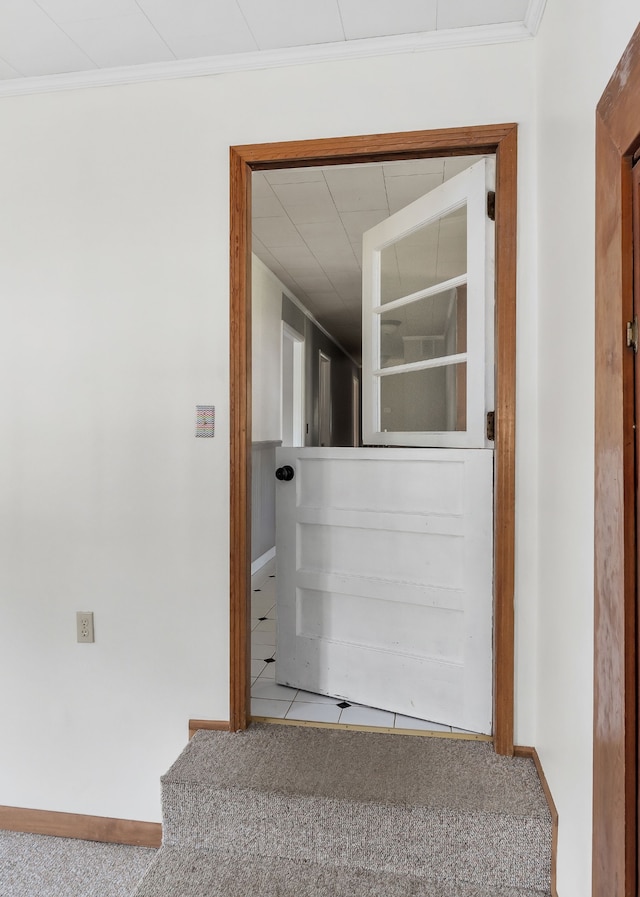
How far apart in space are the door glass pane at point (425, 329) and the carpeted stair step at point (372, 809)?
137cm

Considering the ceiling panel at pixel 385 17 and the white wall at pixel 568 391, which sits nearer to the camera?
the white wall at pixel 568 391

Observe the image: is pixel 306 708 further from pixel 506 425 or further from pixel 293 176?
pixel 293 176

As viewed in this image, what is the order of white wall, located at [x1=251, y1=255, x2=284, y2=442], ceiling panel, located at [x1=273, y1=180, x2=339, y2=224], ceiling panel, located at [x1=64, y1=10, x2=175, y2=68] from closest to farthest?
ceiling panel, located at [x1=64, y1=10, x2=175, y2=68] → ceiling panel, located at [x1=273, y1=180, x2=339, y2=224] → white wall, located at [x1=251, y1=255, x2=284, y2=442]

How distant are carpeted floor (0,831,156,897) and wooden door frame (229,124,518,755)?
554mm

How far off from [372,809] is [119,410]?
4.82 ft

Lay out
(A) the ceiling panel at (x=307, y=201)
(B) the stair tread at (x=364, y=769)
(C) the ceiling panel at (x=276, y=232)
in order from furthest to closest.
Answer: (C) the ceiling panel at (x=276, y=232), (A) the ceiling panel at (x=307, y=201), (B) the stair tread at (x=364, y=769)

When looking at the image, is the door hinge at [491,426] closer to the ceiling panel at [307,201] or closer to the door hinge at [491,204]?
the door hinge at [491,204]

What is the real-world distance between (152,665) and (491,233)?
1.88 meters

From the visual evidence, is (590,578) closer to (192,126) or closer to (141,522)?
(141,522)

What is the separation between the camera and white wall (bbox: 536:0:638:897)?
1.23 m

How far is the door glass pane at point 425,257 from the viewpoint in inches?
85.8

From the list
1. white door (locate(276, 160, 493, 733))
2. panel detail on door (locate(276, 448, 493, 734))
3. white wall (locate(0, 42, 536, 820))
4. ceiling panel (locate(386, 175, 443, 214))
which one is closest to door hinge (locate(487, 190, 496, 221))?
white door (locate(276, 160, 493, 733))

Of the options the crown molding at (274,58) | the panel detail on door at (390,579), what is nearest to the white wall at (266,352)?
the panel detail on door at (390,579)

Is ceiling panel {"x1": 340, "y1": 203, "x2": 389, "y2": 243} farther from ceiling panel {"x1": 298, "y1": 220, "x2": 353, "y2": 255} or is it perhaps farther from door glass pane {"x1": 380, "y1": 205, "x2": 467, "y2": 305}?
door glass pane {"x1": 380, "y1": 205, "x2": 467, "y2": 305}
